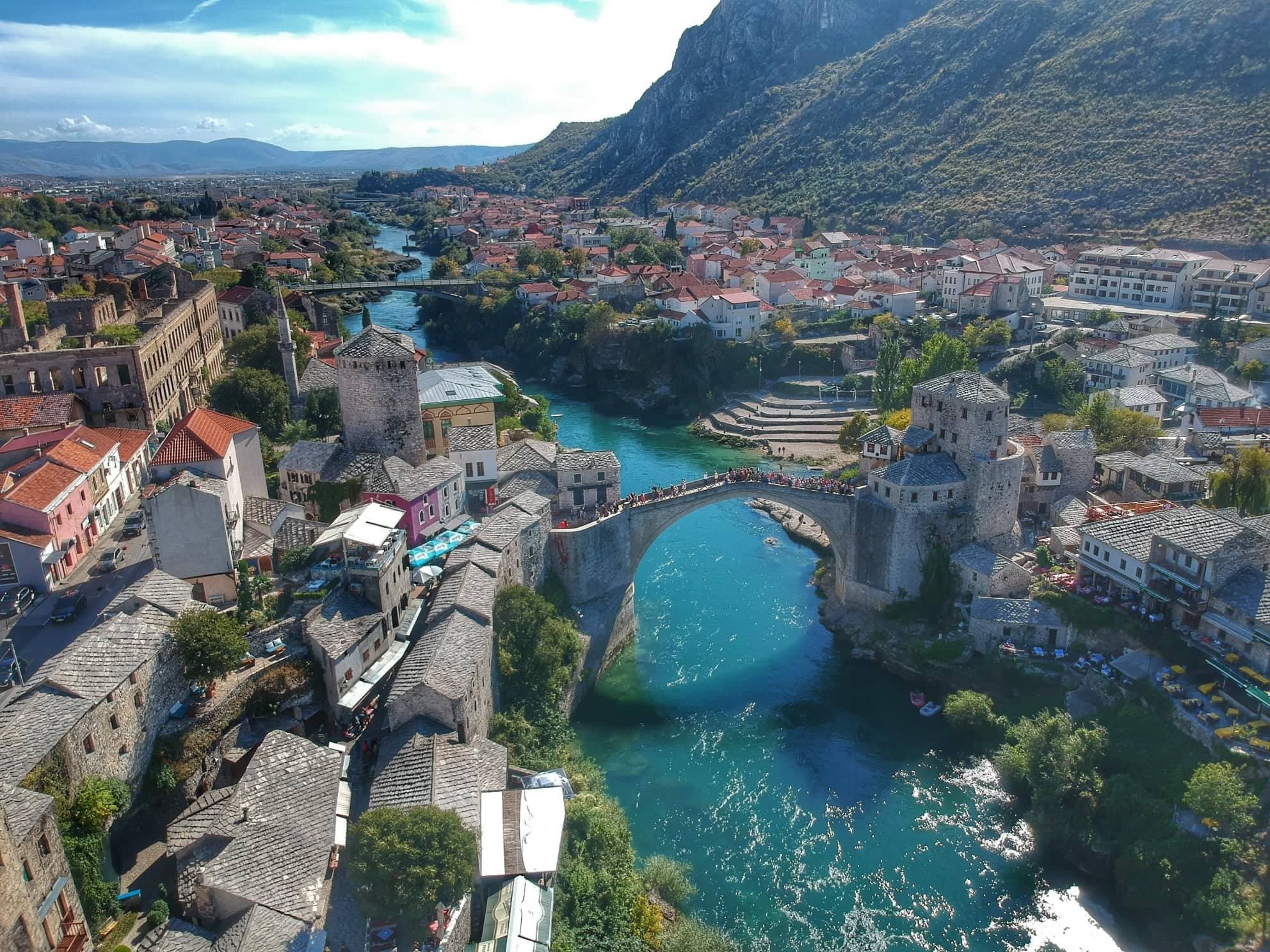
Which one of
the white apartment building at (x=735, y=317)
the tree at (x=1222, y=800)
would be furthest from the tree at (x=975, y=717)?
the white apartment building at (x=735, y=317)

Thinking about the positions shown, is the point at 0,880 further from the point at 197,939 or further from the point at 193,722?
the point at 193,722

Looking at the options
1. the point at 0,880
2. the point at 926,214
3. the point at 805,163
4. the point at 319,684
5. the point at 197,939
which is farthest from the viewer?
the point at 805,163

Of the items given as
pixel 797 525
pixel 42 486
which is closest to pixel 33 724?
pixel 42 486

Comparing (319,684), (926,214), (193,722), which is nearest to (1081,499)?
(319,684)

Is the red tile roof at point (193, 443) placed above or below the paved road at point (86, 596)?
above

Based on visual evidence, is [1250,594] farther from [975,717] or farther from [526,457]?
[526,457]

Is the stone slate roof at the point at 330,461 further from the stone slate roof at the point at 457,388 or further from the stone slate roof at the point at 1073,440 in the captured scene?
the stone slate roof at the point at 1073,440
